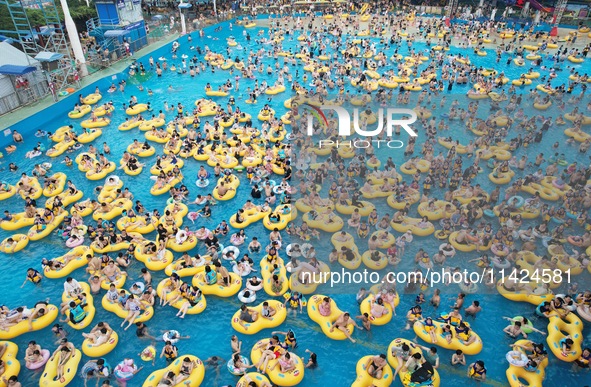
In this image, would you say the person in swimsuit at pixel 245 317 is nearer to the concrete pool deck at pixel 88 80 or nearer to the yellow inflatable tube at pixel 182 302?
the yellow inflatable tube at pixel 182 302

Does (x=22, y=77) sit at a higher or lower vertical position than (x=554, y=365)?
higher

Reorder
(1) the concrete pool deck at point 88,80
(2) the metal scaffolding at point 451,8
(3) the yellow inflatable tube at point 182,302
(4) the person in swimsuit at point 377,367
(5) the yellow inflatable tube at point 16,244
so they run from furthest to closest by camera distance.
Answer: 1. (2) the metal scaffolding at point 451,8
2. (1) the concrete pool deck at point 88,80
3. (5) the yellow inflatable tube at point 16,244
4. (3) the yellow inflatable tube at point 182,302
5. (4) the person in swimsuit at point 377,367

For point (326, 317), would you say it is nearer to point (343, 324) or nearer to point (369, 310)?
point (343, 324)

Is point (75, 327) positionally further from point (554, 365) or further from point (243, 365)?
point (554, 365)

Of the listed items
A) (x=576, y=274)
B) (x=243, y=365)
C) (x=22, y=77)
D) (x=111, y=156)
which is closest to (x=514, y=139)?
(x=576, y=274)

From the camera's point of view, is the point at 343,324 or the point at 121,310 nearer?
the point at 343,324

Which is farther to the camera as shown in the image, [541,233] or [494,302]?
[541,233]

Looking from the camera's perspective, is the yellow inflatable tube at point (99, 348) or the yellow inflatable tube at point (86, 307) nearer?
the yellow inflatable tube at point (99, 348)

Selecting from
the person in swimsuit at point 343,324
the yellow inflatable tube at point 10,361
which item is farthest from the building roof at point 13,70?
the person in swimsuit at point 343,324

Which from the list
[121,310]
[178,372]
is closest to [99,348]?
[121,310]

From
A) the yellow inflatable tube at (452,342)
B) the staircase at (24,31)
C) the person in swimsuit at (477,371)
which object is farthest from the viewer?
the staircase at (24,31)

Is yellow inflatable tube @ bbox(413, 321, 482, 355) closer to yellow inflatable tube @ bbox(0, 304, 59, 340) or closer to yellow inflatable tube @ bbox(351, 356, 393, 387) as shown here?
yellow inflatable tube @ bbox(351, 356, 393, 387)
